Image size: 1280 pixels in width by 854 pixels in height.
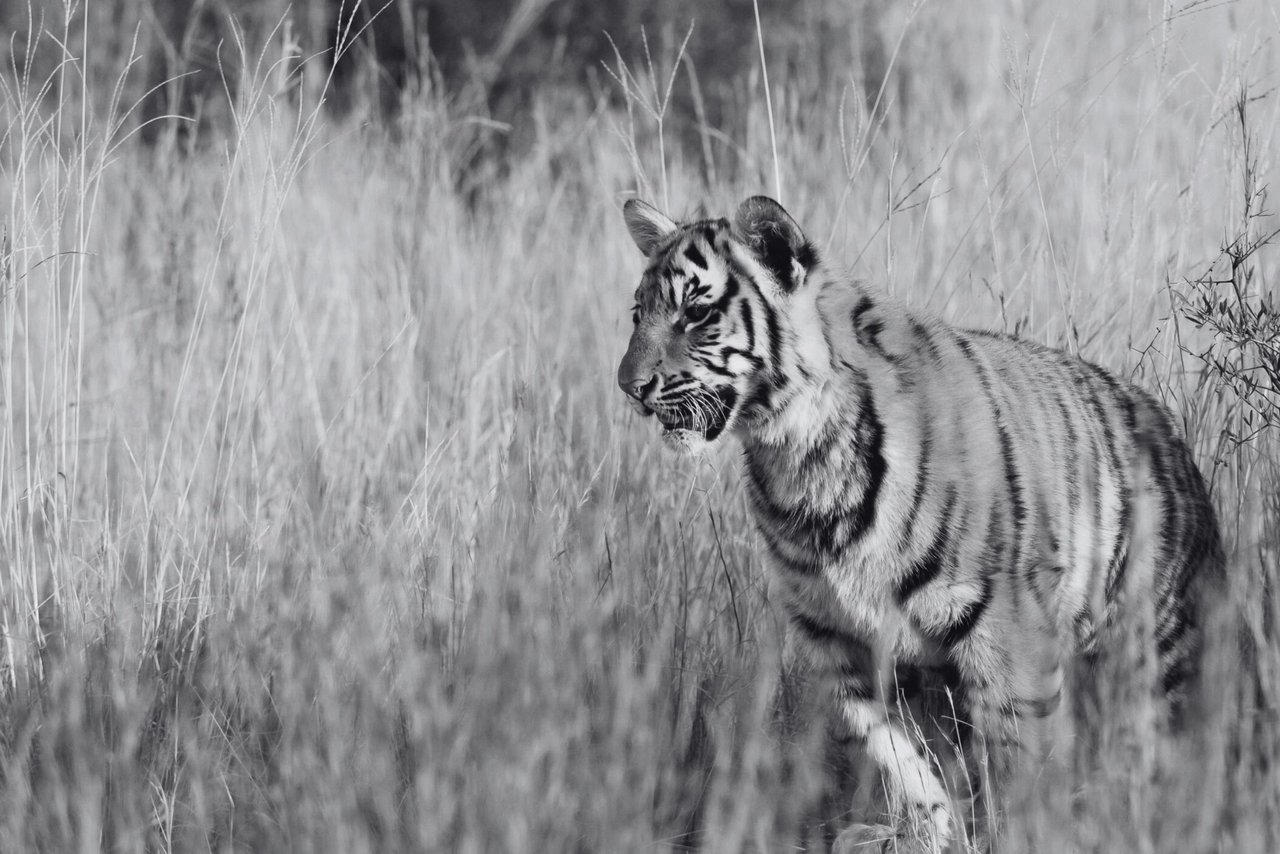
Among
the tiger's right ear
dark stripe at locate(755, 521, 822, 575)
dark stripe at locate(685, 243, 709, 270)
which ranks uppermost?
the tiger's right ear

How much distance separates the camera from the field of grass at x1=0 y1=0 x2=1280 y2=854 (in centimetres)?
223

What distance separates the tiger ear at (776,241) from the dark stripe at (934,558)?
1.88 ft

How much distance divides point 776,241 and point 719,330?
226mm

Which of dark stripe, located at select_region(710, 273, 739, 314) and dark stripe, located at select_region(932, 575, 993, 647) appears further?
dark stripe, located at select_region(710, 273, 739, 314)

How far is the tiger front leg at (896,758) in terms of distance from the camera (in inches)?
111

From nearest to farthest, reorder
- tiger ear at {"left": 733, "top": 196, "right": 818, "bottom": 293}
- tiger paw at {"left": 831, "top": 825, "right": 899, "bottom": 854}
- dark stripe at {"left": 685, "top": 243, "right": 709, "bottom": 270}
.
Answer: tiger paw at {"left": 831, "top": 825, "right": 899, "bottom": 854} → tiger ear at {"left": 733, "top": 196, "right": 818, "bottom": 293} → dark stripe at {"left": 685, "top": 243, "right": 709, "bottom": 270}

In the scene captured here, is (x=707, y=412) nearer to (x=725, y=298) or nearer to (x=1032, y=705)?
(x=725, y=298)

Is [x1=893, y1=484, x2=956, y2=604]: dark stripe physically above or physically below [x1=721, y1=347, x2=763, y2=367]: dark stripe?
below

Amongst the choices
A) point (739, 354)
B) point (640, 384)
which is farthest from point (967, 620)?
point (640, 384)

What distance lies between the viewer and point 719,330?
9.80 feet

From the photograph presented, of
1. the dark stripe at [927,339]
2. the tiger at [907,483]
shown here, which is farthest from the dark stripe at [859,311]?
the dark stripe at [927,339]

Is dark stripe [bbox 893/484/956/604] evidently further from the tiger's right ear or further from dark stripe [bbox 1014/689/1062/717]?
the tiger's right ear

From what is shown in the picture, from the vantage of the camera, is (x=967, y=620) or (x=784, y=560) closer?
(x=967, y=620)

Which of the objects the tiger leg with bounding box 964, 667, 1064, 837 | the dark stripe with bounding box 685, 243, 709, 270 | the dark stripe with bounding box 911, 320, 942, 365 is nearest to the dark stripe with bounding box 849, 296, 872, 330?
the dark stripe with bounding box 911, 320, 942, 365
